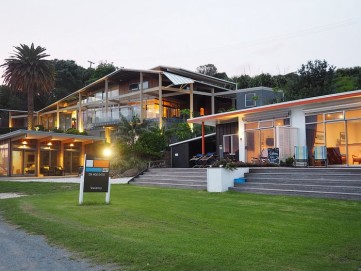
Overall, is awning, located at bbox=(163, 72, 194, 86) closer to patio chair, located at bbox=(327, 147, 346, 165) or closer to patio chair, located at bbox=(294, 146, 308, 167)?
patio chair, located at bbox=(294, 146, 308, 167)

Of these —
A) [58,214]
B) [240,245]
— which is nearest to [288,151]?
[58,214]

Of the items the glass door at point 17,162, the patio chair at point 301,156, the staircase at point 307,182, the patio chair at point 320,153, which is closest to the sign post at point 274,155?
the patio chair at point 301,156

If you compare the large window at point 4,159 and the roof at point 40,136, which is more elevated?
the roof at point 40,136

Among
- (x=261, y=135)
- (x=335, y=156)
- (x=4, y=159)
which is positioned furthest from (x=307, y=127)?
(x=4, y=159)

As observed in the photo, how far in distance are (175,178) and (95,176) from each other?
22.0 feet

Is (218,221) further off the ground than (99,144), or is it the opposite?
(99,144)

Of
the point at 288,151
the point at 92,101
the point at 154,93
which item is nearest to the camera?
the point at 288,151

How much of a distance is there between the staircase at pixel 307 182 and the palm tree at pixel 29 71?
3102 centimetres

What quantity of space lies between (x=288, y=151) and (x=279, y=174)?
393 centimetres

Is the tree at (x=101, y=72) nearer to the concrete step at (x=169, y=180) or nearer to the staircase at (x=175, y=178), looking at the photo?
the staircase at (x=175, y=178)

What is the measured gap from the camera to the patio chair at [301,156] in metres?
16.2

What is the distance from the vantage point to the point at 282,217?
8.34 metres

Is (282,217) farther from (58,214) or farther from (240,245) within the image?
(58,214)

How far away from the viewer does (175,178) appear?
18.1 m
